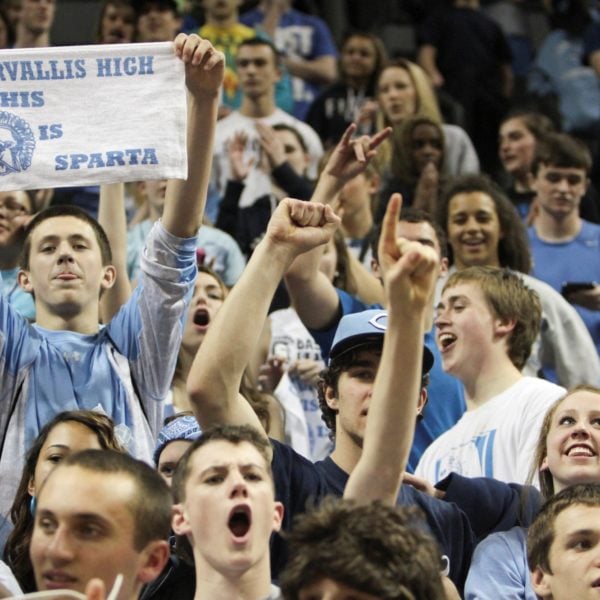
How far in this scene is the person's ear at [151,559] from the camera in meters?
4.17

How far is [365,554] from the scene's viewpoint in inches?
151

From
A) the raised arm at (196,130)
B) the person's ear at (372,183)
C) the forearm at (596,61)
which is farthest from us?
the forearm at (596,61)

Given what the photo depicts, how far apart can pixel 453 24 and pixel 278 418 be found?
19.4ft

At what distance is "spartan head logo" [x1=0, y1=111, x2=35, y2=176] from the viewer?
18.3 feet

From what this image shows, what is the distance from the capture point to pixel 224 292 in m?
7.20

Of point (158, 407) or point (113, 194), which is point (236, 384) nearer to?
point (158, 407)

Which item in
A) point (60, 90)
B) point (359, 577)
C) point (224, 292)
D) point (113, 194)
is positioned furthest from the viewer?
point (224, 292)

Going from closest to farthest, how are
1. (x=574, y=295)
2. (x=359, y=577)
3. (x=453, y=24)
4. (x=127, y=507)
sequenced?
(x=359, y=577)
(x=127, y=507)
(x=574, y=295)
(x=453, y=24)

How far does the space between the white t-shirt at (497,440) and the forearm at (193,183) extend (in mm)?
1341

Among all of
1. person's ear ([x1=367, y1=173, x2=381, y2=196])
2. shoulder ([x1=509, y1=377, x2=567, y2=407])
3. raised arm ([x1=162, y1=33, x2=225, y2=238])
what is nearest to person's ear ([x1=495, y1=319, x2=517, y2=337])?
shoulder ([x1=509, y1=377, x2=567, y2=407])

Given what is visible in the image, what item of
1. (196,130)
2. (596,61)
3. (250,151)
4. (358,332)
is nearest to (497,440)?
(358,332)

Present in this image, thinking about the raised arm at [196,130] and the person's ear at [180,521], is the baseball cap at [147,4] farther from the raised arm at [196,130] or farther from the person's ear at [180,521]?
the person's ear at [180,521]

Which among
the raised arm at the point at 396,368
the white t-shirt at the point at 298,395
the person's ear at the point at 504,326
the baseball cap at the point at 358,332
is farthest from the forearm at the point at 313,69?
the raised arm at the point at 396,368

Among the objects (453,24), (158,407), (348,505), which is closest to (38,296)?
(158,407)
